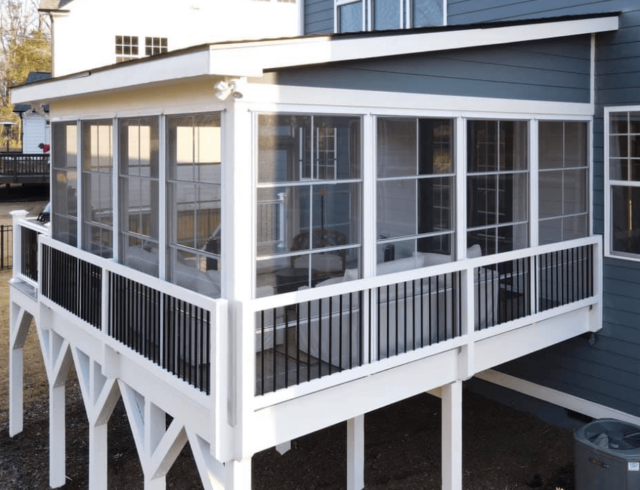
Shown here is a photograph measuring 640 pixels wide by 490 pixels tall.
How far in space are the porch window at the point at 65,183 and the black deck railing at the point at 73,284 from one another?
278mm

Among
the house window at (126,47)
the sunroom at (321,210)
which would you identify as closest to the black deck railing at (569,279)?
the sunroom at (321,210)

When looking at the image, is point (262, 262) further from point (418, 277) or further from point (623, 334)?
point (623, 334)

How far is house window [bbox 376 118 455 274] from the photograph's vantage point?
5992 mm

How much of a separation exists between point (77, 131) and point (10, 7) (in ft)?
161

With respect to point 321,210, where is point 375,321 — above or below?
below

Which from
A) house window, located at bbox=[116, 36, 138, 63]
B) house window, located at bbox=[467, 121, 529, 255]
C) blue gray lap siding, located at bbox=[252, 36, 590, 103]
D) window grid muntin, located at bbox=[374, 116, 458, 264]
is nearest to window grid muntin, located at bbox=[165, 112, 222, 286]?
blue gray lap siding, located at bbox=[252, 36, 590, 103]

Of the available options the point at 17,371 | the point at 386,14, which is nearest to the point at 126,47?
the point at 386,14

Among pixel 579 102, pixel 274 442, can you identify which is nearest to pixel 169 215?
pixel 274 442

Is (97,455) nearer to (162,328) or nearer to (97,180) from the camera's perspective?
(162,328)

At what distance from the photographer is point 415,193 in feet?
20.5

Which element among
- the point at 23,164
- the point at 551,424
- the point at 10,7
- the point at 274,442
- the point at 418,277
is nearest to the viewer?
the point at 274,442

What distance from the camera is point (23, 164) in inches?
1259

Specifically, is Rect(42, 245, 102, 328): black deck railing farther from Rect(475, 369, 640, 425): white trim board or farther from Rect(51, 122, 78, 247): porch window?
Rect(475, 369, 640, 425): white trim board

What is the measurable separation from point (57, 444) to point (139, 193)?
11.4ft
